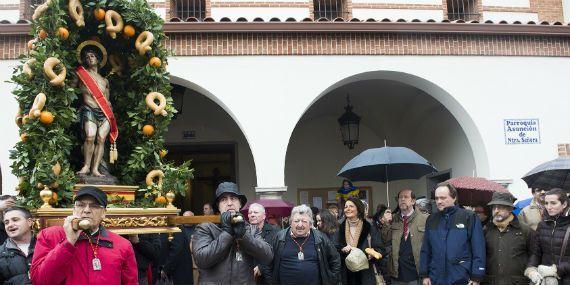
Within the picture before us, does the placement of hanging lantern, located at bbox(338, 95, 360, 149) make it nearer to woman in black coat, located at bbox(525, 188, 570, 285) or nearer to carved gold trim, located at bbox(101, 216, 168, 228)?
woman in black coat, located at bbox(525, 188, 570, 285)

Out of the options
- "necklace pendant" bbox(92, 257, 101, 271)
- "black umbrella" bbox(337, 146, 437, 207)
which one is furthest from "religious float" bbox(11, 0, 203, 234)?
"black umbrella" bbox(337, 146, 437, 207)

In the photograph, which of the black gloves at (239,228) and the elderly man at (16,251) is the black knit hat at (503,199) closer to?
the black gloves at (239,228)

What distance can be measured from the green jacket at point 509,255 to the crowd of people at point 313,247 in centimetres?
1

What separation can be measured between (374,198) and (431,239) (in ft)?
23.7

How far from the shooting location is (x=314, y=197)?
1280 centimetres

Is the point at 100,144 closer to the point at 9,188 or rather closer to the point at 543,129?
the point at 9,188

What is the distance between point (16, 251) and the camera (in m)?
4.42

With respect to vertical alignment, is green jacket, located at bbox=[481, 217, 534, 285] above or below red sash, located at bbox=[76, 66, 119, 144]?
below

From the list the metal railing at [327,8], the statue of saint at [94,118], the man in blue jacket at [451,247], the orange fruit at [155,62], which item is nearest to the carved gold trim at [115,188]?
the statue of saint at [94,118]

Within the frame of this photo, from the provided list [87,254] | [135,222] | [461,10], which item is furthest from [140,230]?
[461,10]

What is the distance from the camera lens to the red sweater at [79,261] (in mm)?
3229

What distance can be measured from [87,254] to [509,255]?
4.20m

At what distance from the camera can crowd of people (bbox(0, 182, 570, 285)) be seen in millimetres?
3479

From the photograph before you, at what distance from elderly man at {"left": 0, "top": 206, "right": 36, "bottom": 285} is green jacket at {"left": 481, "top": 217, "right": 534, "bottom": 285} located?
14.4ft
